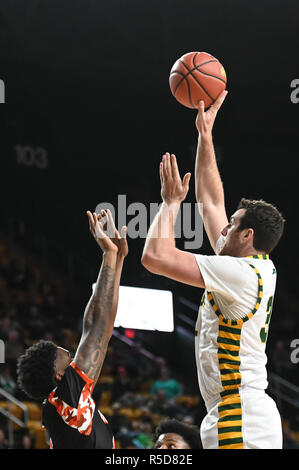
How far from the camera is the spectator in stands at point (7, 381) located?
9195 mm

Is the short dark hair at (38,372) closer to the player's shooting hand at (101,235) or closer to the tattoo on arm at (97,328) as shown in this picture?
the tattoo on arm at (97,328)

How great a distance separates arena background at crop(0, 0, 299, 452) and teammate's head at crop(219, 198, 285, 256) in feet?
24.1

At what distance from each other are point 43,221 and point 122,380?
21.2ft

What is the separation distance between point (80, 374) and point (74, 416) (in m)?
0.19

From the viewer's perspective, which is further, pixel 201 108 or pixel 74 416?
pixel 201 108

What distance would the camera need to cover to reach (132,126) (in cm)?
1535

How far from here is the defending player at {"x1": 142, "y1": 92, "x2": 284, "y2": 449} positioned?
9.68 ft

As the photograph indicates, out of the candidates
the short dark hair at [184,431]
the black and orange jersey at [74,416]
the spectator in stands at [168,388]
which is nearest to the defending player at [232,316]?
the black and orange jersey at [74,416]

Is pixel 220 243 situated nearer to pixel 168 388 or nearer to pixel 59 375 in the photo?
pixel 59 375

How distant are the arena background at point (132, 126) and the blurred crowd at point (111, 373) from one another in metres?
0.18

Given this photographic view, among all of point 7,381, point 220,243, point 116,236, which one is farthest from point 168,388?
point 116,236

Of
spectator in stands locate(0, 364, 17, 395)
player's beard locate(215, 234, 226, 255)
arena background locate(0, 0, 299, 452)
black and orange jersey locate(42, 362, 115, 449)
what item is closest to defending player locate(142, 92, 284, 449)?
player's beard locate(215, 234, 226, 255)
